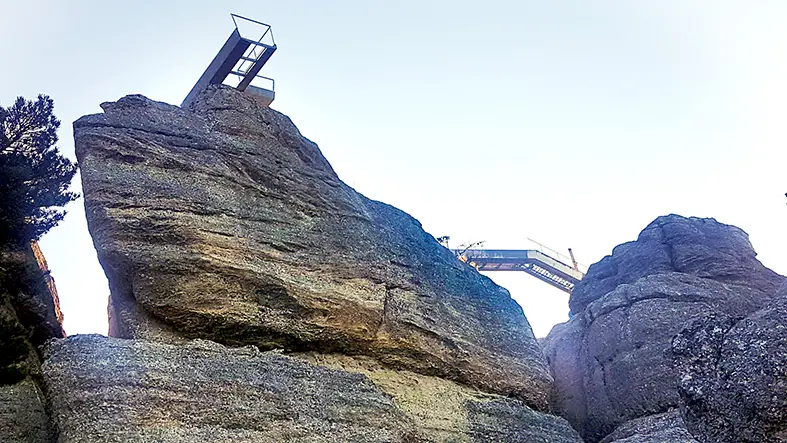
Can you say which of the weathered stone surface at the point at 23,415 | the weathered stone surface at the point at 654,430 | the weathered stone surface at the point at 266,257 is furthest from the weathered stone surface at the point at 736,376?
the weathered stone surface at the point at 23,415

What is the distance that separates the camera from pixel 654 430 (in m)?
19.5

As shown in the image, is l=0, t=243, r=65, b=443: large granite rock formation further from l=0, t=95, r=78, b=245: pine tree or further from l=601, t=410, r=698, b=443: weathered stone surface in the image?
l=601, t=410, r=698, b=443: weathered stone surface

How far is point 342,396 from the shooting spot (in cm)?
1371

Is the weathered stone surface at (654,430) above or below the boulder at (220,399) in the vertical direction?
above

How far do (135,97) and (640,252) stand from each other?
2111 cm

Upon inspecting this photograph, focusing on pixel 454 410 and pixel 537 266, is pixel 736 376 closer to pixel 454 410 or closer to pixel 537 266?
pixel 454 410

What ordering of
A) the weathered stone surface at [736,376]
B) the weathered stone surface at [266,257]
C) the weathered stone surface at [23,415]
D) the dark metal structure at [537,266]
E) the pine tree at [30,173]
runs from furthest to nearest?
the dark metal structure at [537,266]
the pine tree at [30,173]
the weathered stone surface at [266,257]
the weathered stone surface at [23,415]
the weathered stone surface at [736,376]

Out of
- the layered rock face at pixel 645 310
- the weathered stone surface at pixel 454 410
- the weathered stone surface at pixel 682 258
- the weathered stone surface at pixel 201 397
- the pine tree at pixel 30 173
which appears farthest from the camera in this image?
the weathered stone surface at pixel 682 258

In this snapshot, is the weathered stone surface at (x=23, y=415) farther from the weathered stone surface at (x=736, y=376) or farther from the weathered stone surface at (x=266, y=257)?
the weathered stone surface at (x=736, y=376)

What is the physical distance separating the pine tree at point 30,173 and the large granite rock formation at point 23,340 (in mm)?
898

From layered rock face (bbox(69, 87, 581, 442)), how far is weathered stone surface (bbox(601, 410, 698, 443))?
8.21 ft

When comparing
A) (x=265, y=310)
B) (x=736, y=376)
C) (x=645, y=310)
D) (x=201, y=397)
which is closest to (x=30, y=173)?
(x=265, y=310)

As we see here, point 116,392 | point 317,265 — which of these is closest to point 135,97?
point 317,265

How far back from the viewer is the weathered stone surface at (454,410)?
15.1 m
